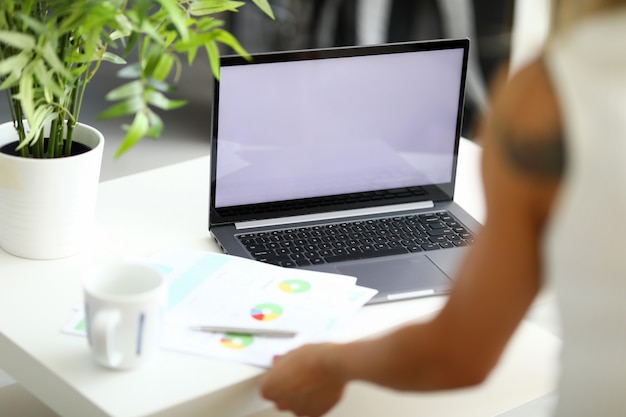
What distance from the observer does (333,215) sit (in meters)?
1.48

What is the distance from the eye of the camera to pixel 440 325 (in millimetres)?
818

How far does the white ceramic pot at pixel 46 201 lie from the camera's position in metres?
1.26

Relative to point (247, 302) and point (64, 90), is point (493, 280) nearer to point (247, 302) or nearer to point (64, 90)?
point (247, 302)

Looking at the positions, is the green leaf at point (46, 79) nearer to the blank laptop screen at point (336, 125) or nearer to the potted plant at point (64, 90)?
the potted plant at point (64, 90)

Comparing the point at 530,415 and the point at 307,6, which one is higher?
the point at 307,6

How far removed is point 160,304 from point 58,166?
28 cm

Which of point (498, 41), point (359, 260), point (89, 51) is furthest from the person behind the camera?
point (498, 41)

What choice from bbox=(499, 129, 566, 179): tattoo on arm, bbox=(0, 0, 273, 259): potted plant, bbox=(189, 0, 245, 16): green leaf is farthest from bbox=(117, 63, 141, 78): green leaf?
bbox=(499, 129, 566, 179): tattoo on arm

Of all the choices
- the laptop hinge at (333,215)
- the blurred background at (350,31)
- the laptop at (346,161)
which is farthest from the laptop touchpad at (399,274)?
the blurred background at (350,31)

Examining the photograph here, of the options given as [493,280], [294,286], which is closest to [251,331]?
[294,286]

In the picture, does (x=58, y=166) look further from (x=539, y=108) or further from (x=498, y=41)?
(x=498, y=41)

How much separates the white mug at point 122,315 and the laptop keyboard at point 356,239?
0.26 m

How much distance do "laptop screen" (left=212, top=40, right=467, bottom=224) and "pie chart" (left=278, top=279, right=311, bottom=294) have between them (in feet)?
0.64

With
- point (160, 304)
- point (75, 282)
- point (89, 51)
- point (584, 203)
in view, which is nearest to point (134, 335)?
point (160, 304)
